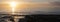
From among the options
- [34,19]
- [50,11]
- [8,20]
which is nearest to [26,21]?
[34,19]

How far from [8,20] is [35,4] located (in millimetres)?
→ 407

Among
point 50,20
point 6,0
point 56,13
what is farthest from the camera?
point 6,0

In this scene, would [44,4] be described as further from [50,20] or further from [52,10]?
[50,20]

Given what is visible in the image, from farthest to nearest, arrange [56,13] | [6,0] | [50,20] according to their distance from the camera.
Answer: [6,0]
[56,13]
[50,20]

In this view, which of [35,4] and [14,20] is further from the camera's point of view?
[35,4]

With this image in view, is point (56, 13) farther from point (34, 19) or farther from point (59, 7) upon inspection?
point (34, 19)

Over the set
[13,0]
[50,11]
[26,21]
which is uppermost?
[13,0]

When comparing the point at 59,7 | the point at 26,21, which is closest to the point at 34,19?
the point at 26,21

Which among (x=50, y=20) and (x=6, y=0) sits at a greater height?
(x=6, y=0)

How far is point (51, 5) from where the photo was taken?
1.37m

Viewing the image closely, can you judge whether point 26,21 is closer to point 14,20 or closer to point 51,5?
point 14,20

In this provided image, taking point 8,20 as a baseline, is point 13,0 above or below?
above

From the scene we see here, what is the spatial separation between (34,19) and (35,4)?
10.2 inches

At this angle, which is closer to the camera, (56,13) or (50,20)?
(50,20)
